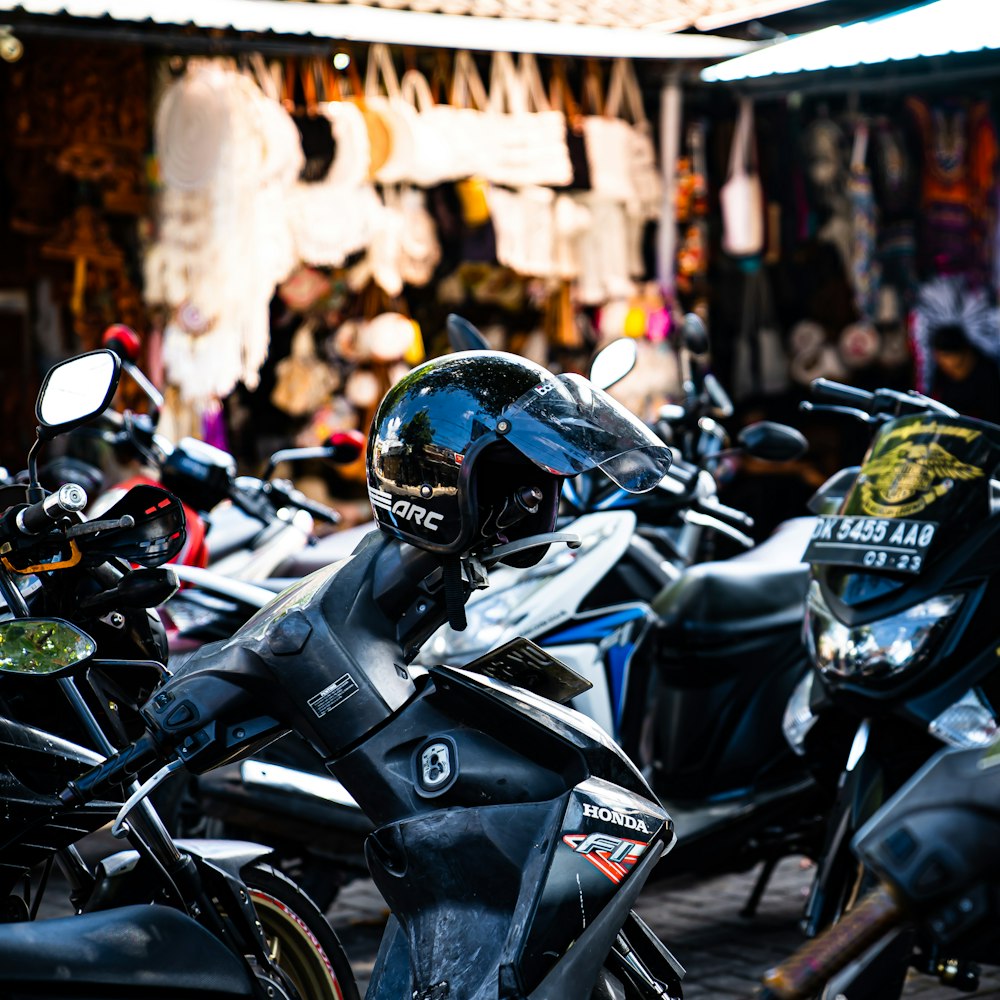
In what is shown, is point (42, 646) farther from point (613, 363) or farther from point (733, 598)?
point (733, 598)

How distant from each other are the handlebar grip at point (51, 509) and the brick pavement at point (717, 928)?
218cm

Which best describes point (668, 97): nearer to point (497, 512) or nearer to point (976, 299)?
point (976, 299)

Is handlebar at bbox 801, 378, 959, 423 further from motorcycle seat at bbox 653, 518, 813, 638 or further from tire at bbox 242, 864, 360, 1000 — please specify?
tire at bbox 242, 864, 360, 1000

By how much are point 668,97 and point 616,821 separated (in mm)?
6955

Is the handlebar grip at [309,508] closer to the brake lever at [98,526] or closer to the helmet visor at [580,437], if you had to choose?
the brake lever at [98,526]

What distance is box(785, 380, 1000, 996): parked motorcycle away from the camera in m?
3.33

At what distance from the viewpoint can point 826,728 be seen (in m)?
3.63

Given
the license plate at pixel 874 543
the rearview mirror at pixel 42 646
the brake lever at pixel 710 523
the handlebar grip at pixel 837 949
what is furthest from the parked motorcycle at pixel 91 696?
the brake lever at pixel 710 523

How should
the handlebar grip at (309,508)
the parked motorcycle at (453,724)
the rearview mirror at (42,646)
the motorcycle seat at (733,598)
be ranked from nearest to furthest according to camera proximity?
the parked motorcycle at (453,724) → the rearview mirror at (42,646) → the motorcycle seat at (733,598) → the handlebar grip at (309,508)

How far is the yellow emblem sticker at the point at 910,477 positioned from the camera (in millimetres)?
3463

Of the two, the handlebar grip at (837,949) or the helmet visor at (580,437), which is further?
the helmet visor at (580,437)

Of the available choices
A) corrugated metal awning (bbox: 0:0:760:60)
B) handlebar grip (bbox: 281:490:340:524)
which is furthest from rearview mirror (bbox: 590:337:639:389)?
corrugated metal awning (bbox: 0:0:760:60)

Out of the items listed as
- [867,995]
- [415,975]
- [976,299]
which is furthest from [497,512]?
[976,299]

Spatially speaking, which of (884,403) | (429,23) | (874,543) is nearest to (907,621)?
(874,543)
